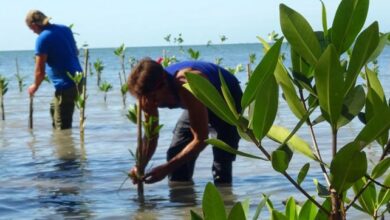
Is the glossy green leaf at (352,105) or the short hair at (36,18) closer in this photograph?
the glossy green leaf at (352,105)

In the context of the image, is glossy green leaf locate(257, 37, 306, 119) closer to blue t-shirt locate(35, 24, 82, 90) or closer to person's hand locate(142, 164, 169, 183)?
person's hand locate(142, 164, 169, 183)

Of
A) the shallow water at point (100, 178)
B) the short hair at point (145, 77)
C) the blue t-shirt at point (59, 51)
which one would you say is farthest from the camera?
the blue t-shirt at point (59, 51)

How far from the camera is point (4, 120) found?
1513 centimetres

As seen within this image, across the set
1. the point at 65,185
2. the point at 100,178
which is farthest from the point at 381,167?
the point at 100,178

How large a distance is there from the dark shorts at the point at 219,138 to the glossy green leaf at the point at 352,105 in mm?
4308

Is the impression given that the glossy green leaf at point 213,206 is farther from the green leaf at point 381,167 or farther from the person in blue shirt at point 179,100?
the person in blue shirt at point 179,100

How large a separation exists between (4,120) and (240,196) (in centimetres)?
939

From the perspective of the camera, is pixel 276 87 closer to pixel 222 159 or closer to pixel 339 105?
pixel 339 105

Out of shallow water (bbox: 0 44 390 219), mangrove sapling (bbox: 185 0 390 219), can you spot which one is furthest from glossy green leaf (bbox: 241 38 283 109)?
shallow water (bbox: 0 44 390 219)

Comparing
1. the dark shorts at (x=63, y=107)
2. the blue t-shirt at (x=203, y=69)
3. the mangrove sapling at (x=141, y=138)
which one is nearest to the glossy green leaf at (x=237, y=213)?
the blue t-shirt at (x=203, y=69)

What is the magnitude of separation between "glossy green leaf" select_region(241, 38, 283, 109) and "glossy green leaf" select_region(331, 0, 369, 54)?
12 cm

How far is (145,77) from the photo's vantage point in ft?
16.4

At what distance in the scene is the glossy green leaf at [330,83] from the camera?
1.20 meters

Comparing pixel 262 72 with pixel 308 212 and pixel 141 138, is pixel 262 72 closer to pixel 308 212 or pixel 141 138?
pixel 308 212
